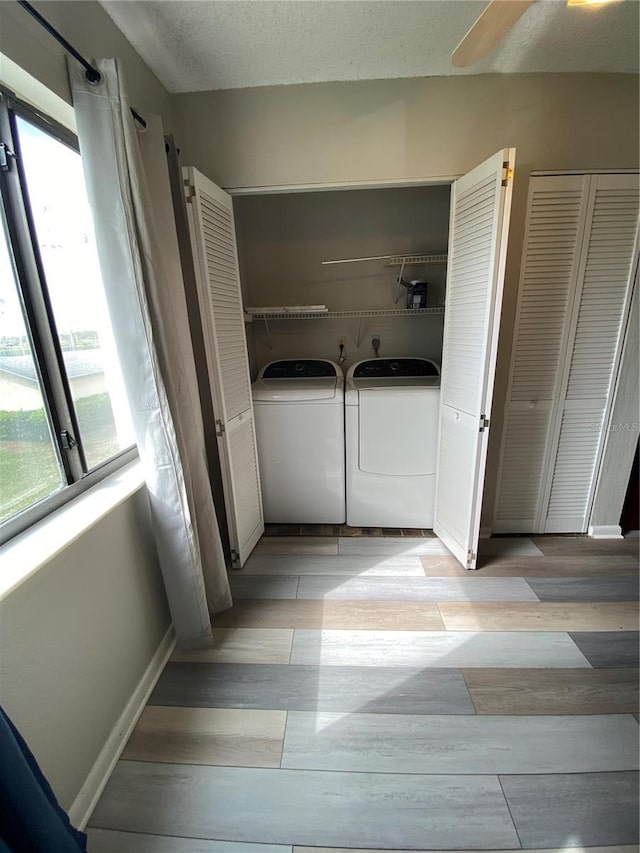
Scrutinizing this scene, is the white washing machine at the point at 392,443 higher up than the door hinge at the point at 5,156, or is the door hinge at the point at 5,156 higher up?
the door hinge at the point at 5,156

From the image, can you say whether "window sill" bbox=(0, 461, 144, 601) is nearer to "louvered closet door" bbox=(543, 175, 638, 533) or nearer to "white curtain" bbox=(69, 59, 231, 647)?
"white curtain" bbox=(69, 59, 231, 647)

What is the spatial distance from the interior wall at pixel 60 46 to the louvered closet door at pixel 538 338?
1980mm

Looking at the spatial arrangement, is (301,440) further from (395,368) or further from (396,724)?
(396,724)

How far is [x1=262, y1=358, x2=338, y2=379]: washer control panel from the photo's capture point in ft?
8.00

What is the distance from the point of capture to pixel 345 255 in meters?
2.50

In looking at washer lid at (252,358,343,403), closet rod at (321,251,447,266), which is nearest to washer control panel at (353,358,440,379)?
washer lid at (252,358,343,403)

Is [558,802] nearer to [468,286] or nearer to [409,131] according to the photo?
[468,286]

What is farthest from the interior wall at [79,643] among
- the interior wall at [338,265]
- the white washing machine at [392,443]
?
the interior wall at [338,265]

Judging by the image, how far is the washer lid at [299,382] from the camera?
7.04ft

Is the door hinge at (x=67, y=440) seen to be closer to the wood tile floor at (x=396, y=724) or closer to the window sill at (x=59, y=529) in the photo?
the window sill at (x=59, y=529)

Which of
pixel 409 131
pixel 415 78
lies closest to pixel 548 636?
pixel 409 131

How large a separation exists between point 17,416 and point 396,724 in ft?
5.47

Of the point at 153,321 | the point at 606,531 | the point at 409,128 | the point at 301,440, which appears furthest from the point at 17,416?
the point at 606,531

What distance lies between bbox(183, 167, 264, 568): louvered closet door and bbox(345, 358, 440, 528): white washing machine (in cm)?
66
